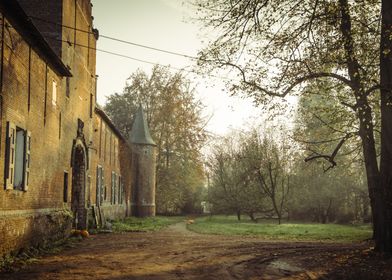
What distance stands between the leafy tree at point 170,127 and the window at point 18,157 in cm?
2978

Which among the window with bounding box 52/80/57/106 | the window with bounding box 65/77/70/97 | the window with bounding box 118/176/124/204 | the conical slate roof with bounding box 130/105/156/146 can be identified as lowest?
the window with bounding box 118/176/124/204

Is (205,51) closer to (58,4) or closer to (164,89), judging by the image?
(58,4)

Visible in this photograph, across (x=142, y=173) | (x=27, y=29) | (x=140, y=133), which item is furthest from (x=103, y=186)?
(x=27, y=29)

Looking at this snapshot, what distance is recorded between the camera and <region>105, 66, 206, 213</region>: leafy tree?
Answer: 1709 inches

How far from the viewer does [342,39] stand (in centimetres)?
1231

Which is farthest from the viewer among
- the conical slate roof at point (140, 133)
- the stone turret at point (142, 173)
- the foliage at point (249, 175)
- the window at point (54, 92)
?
the conical slate roof at point (140, 133)

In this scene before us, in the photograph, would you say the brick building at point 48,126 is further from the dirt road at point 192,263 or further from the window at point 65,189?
the dirt road at point 192,263

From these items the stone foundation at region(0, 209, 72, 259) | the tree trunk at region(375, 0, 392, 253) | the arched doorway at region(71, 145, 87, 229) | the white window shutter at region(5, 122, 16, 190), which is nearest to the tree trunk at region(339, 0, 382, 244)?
the tree trunk at region(375, 0, 392, 253)

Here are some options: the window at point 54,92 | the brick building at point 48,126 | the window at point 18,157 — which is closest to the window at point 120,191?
the brick building at point 48,126

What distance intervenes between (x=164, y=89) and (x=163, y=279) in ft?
117

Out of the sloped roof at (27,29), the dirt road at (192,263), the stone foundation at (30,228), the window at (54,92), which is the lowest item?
the dirt road at (192,263)

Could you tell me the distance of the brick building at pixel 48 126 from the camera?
36.2 feet

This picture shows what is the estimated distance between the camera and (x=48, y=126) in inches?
584

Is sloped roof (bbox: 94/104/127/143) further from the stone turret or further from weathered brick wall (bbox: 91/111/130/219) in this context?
the stone turret
